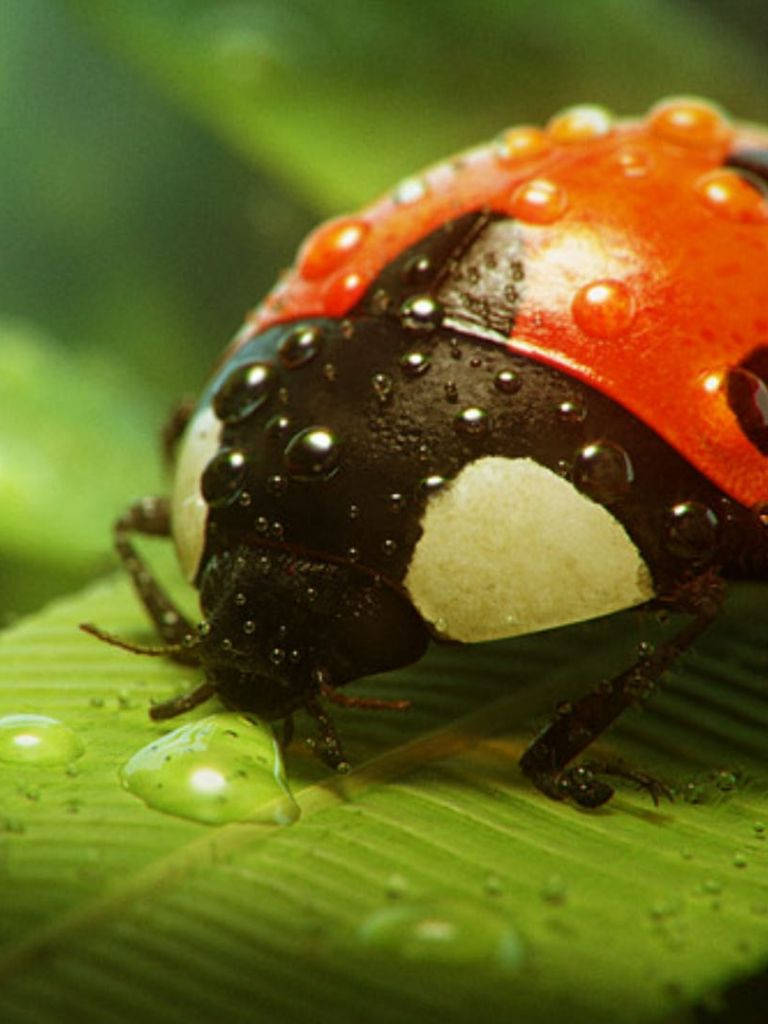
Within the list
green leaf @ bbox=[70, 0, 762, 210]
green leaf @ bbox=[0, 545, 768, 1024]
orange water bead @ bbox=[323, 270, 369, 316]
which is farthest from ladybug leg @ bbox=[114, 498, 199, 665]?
green leaf @ bbox=[70, 0, 762, 210]

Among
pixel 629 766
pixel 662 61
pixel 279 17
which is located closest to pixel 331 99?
pixel 279 17

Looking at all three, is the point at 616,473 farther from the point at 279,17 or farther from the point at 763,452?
the point at 279,17

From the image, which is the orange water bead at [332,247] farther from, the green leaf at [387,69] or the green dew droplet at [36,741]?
the green leaf at [387,69]

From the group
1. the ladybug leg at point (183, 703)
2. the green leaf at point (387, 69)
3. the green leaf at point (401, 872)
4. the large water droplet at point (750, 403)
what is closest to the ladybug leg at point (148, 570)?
the green leaf at point (401, 872)

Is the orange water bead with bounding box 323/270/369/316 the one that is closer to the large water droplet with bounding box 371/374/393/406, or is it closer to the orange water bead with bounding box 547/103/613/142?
the large water droplet with bounding box 371/374/393/406

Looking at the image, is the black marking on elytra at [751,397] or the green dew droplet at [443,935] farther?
the black marking on elytra at [751,397]

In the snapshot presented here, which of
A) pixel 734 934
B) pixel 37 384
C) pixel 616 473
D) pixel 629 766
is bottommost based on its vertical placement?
pixel 734 934
